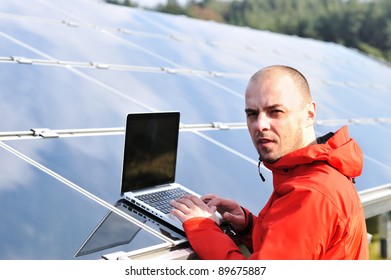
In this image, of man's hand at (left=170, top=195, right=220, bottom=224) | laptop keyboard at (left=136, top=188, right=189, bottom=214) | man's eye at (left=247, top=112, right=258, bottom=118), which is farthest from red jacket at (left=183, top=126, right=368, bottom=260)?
laptop keyboard at (left=136, top=188, right=189, bottom=214)

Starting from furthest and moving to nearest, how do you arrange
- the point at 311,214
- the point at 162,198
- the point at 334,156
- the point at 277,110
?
the point at 162,198, the point at 277,110, the point at 334,156, the point at 311,214

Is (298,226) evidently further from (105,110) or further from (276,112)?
(105,110)

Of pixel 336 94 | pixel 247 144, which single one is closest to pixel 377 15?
pixel 336 94

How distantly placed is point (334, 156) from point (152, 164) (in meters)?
1.15

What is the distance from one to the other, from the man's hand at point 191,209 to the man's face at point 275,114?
43 cm

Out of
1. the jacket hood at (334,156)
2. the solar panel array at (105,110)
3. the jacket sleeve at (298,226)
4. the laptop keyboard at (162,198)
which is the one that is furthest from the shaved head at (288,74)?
the solar panel array at (105,110)

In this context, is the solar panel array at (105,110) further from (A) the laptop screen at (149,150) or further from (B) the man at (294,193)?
(B) the man at (294,193)

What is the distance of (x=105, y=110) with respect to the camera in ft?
16.1

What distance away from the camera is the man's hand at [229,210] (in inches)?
137

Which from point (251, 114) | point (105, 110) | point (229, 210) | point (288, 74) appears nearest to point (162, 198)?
point (229, 210)

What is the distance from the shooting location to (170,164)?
12.5 feet

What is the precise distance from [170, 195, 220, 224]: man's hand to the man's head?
0.43 m

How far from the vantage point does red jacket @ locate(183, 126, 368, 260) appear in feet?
8.88

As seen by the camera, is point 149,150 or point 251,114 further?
point 149,150
